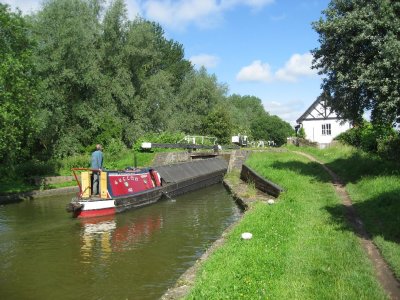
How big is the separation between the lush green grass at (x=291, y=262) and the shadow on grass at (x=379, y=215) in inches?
5.4

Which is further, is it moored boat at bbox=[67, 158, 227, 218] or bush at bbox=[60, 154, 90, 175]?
bush at bbox=[60, 154, 90, 175]

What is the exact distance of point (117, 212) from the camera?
1719 cm

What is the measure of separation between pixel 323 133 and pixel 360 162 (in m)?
30.3

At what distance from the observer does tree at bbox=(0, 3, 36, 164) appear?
20234 millimetres

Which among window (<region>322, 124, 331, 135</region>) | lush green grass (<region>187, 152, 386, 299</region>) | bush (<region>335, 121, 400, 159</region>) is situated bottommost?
lush green grass (<region>187, 152, 386, 299</region>)

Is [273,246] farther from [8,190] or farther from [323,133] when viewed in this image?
[323,133]

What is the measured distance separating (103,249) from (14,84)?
12974mm

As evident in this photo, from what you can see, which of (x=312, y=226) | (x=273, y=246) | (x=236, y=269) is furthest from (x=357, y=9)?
(x=236, y=269)

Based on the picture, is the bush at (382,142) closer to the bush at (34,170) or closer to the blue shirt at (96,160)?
the blue shirt at (96,160)

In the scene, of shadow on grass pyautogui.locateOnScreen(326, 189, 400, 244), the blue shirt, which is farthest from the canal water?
shadow on grass pyautogui.locateOnScreen(326, 189, 400, 244)

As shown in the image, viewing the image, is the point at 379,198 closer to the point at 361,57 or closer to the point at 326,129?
the point at 361,57

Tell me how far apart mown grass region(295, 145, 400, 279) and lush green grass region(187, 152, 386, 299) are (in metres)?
0.52

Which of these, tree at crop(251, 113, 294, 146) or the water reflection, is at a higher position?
tree at crop(251, 113, 294, 146)

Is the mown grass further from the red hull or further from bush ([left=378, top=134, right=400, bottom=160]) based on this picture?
the red hull
